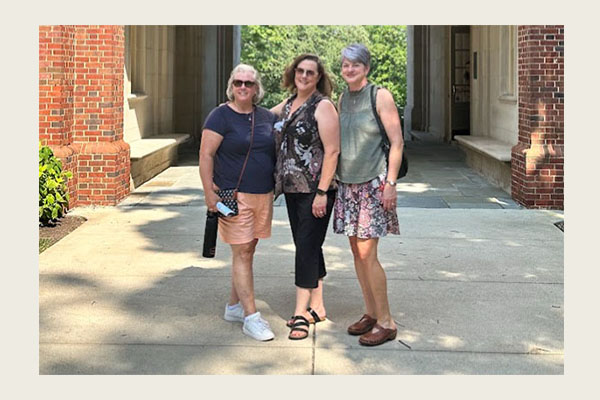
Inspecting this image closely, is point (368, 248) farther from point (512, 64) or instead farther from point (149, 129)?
point (149, 129)

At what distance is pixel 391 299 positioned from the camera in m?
6.85

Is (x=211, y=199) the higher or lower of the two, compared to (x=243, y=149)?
lower

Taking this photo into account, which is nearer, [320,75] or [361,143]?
[361,143]

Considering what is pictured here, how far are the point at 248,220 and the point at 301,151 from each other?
58cm

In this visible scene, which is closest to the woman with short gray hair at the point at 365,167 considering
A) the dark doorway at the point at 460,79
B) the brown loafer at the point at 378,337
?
the brown loafer at the point at 378,337

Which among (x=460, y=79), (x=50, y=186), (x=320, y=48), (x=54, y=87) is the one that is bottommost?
(x=50, y=186)

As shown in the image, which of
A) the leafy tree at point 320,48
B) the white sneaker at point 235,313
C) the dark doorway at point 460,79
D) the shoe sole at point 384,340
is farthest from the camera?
the leafy tree at point 320,48

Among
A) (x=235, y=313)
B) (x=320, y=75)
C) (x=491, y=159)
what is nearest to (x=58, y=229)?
(x=235, y=313)

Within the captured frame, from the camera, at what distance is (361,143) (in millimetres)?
5559

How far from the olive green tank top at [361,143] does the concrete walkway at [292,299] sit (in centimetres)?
110

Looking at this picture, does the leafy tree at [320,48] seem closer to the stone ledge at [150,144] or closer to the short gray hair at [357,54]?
the stone ledge at [150,144]

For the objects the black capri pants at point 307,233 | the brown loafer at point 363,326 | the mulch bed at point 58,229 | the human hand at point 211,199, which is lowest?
the brown loafer at point 363,326

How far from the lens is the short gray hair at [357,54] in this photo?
5523mm

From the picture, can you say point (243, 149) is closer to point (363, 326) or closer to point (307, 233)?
point (307, 233)
